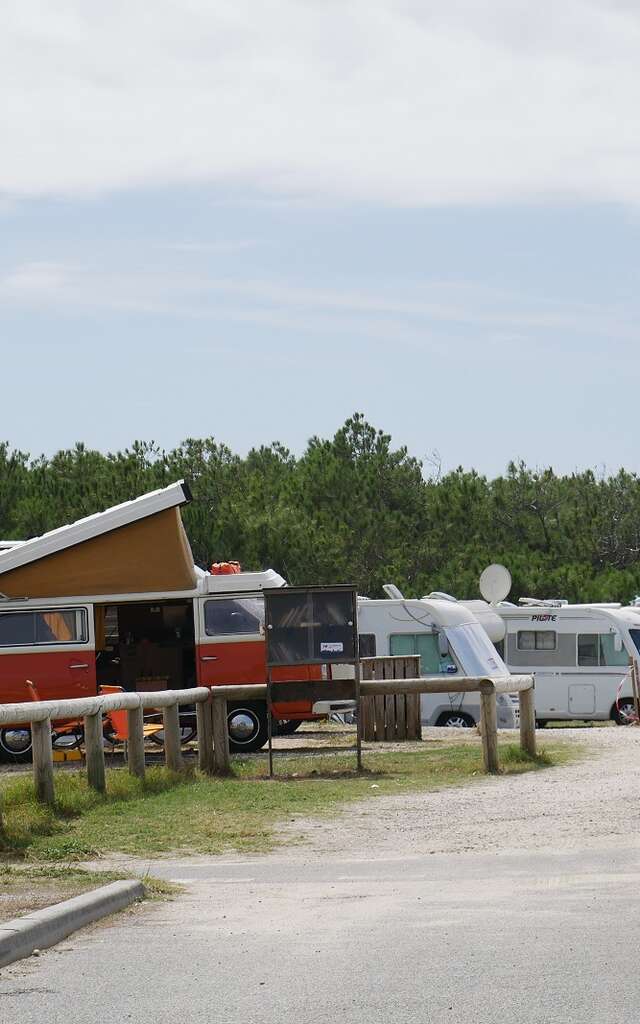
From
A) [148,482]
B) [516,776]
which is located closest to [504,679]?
[516,776]

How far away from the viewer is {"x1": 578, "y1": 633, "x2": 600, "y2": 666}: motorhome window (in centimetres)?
2702

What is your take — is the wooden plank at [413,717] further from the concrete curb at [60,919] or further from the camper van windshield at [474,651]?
the concrete curb at [60,919]

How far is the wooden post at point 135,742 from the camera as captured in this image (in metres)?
13.7

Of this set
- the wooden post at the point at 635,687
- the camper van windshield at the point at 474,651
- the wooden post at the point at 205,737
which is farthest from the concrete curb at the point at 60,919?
the wooden post at the point at 635,687

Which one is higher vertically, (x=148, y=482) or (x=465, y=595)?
(x=148, y=482)

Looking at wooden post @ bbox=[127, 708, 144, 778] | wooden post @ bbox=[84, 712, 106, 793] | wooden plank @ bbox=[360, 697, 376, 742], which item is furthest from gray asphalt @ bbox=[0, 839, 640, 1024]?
wooden plank @ bbox=[360, 697, 376, 742]

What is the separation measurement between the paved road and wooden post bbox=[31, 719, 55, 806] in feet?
8.00

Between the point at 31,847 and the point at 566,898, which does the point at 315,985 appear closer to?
the point at 566,898

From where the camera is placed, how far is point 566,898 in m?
8.09

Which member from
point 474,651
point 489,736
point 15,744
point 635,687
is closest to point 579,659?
point 635,687

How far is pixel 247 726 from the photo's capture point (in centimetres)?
1995

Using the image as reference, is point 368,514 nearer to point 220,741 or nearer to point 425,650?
point 425,650

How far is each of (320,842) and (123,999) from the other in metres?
5.05

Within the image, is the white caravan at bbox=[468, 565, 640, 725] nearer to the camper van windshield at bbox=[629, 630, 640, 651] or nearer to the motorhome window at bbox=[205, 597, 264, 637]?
the camper van windshield at bbox=[629, 630, 640, 651]
